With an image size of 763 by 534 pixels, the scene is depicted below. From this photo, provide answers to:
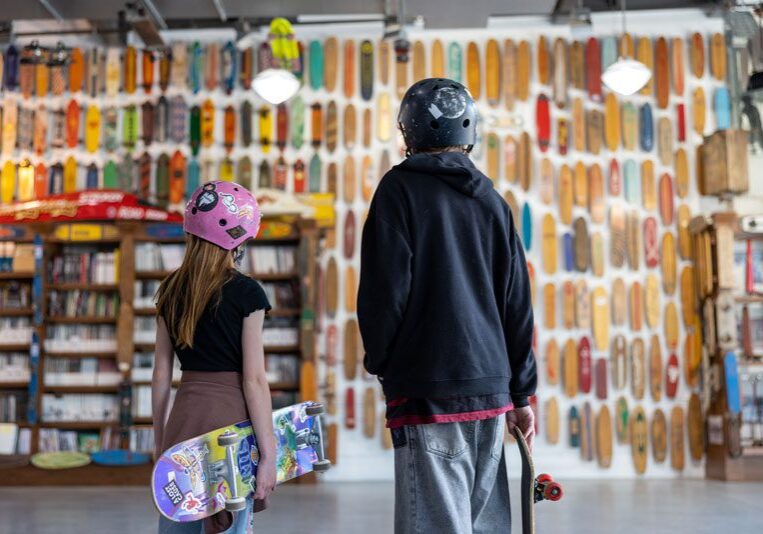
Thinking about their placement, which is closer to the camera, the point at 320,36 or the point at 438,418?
the point at 438,418

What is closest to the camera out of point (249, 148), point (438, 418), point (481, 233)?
point (438, 418)

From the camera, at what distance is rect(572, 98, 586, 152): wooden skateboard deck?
705 centimetres

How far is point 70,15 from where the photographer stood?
6.93m

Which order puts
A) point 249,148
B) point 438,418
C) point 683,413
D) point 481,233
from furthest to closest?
point 249,148 → point 683,413 → point 481,233 → point 438,418

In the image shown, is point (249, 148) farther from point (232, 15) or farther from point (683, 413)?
point (683, 413)

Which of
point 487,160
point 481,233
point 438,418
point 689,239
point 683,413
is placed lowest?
point 683,413

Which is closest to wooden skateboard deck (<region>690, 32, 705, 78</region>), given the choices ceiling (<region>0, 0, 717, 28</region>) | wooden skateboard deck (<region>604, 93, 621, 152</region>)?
ceiling (<region>0, 0, 717, 28</region>)

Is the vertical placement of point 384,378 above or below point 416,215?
below

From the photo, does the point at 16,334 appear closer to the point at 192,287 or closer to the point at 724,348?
the point at 192,287

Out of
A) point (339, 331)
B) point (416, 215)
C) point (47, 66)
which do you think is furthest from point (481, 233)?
point (47, 66)

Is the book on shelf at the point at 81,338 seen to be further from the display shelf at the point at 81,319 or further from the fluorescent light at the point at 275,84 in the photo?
the fluorescent light at the point at 275,84

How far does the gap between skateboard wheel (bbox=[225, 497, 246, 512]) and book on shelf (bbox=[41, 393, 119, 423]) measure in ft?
16.8

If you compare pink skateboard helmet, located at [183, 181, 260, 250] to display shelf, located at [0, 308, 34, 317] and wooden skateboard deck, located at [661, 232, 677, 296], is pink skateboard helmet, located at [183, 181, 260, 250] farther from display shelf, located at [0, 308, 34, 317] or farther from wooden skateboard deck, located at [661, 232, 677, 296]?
wooden skateboard deck, located at [661, 232, 677, 296]

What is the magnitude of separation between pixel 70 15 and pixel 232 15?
137 centimetres
